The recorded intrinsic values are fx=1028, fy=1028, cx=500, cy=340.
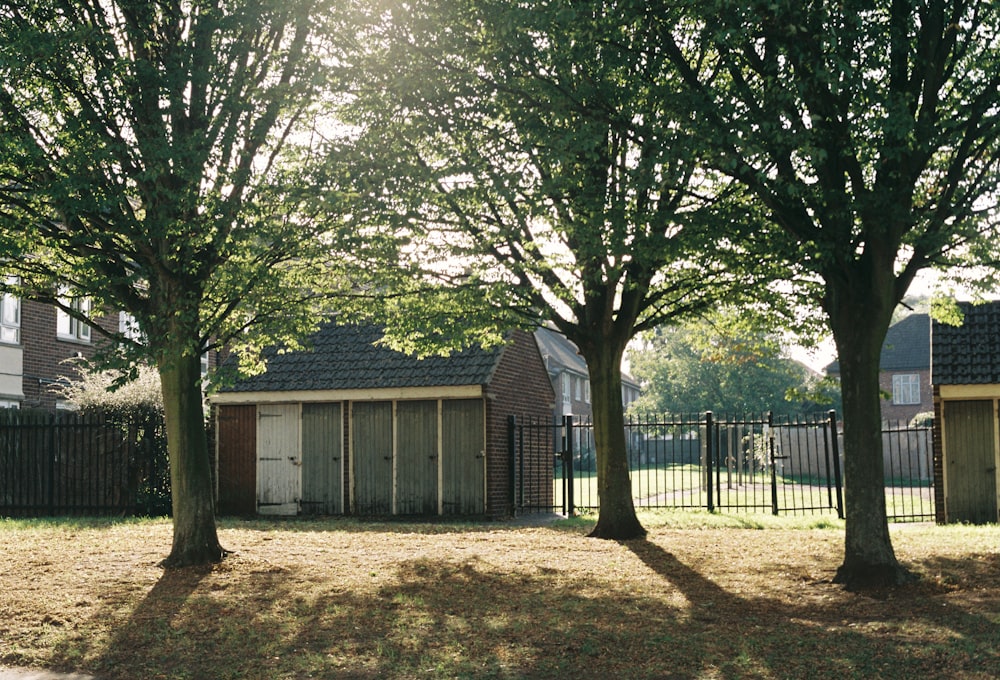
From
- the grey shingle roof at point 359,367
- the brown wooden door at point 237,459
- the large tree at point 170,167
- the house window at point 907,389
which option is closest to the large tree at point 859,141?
the large tree at point 170,167

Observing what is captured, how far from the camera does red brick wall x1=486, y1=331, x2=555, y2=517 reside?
21156mm

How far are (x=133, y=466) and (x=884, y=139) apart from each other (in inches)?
663

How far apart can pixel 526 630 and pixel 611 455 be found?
263 inches

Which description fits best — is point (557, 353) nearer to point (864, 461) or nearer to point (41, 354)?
point (41, 354)

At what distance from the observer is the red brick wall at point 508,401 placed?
2116 cm

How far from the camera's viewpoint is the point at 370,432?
21969 mm

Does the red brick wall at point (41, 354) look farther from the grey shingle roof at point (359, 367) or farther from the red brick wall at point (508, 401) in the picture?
the red brick wall at point (508, 401)

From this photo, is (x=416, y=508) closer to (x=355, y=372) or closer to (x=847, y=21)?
(x=355, y=372)

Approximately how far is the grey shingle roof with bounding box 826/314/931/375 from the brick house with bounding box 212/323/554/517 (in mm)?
42635

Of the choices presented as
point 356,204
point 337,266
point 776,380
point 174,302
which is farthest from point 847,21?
point 776,380

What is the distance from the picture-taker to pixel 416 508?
21484 mm

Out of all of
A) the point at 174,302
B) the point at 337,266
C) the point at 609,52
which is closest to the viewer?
the point at 609,52

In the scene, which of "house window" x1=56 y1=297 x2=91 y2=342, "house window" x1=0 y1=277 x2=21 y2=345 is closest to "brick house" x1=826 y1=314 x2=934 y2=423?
"house window" x1=56 y1=297 x2=91 y2=342

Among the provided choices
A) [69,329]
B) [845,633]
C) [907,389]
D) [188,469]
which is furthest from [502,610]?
[907,389]
